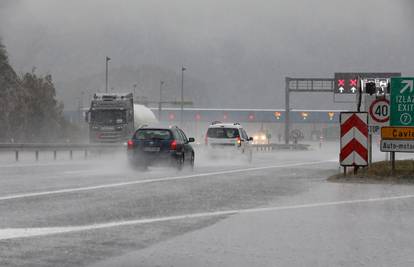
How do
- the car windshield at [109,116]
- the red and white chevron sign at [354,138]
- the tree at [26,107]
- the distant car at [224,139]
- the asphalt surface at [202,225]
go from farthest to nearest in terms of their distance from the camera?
the tree at [26,107], the car windshield at [109,116], the distant car at [224,139], the red and white chevron sign at [354,138], the asphalt surface at [202,225]

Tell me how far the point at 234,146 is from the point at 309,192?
14.9m

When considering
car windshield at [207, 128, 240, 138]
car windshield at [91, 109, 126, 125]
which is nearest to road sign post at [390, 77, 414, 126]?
car windshield at [207, 128, 240, 138]

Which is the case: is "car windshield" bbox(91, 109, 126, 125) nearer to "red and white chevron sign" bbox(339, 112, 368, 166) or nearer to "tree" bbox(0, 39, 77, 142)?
"red and white chevron sign" bbox(339, 112, 368, 166)

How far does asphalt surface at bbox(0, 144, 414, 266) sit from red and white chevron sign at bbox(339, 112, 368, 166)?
2937 millimetres

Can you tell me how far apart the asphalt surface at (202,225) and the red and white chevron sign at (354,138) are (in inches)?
116

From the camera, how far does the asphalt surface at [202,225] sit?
22.8 feet

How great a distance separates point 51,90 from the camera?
8456 centimetres

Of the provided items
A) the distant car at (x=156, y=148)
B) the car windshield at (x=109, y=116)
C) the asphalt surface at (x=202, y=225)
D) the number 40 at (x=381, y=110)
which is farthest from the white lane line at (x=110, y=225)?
the car windshield at (x=109, y=116)

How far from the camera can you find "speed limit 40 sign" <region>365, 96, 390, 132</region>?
20703mm

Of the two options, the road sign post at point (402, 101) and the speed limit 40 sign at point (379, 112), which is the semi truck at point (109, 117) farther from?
the road sign post at point (402, 101)

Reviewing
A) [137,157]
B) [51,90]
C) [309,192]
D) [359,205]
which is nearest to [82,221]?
[359,205]

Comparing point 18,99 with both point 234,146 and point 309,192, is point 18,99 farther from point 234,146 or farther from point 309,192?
point 309,192

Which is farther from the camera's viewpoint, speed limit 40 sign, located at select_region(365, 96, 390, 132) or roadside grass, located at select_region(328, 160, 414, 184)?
speed limit 40 sign, located at select_region(365, 96, 390, 132)

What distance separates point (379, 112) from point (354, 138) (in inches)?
94.0
